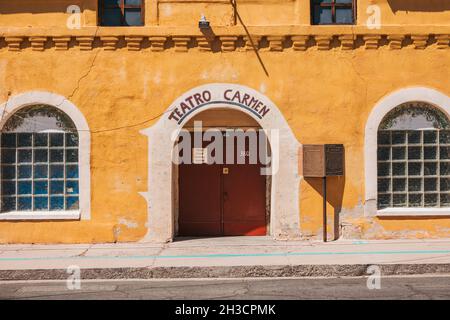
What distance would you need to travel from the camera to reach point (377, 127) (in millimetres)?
12156

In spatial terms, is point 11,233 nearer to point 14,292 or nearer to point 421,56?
point 14,292

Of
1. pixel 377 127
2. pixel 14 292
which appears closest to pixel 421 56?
pixel 377 127

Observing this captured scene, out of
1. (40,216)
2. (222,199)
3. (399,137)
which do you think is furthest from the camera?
(222,199)

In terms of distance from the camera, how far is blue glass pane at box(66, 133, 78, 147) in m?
12.3

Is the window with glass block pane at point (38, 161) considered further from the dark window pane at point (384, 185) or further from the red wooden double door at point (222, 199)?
the dark window pane at point (384, 185)

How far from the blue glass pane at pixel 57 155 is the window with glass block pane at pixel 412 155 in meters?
6.46

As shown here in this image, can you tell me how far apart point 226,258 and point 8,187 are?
4.90 m

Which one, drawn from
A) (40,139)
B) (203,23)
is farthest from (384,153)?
(40,139)

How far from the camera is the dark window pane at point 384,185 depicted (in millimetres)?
12320

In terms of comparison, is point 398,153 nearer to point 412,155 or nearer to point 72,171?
point 412,155

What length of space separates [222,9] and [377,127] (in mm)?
3926

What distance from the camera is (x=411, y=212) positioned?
12172mm

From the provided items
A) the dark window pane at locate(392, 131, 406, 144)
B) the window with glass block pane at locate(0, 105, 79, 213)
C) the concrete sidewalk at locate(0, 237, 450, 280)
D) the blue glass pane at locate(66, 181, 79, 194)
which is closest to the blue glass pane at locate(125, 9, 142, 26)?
the window with glass block pane at locate(0, 105, 79, 213)
